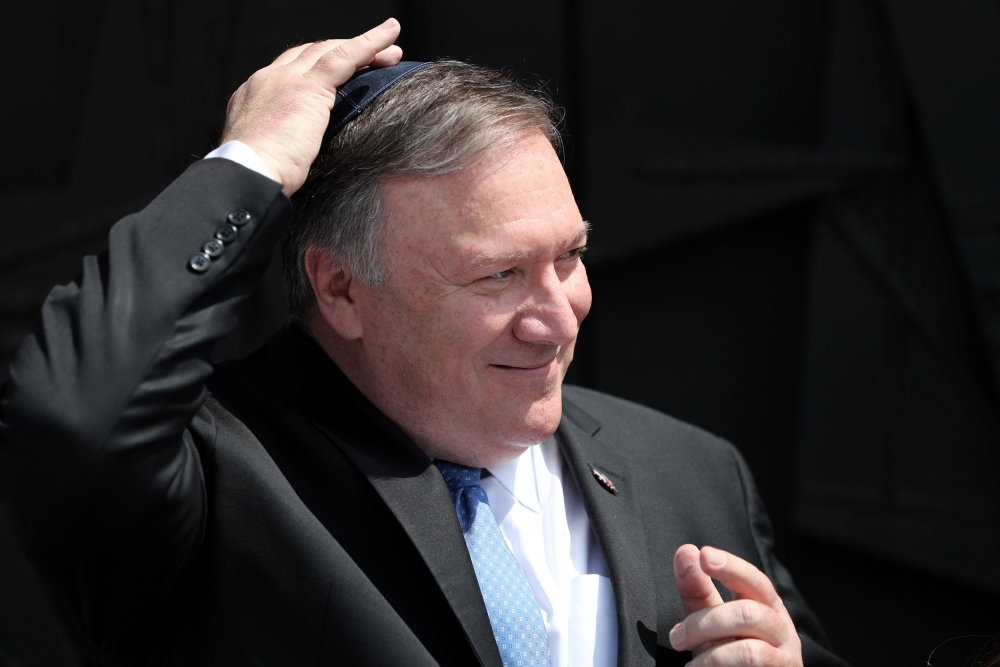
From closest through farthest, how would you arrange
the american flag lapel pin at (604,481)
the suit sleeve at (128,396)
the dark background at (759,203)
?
the suit sleeve at (128,396) < the american flag lapel pin at (604,481) < the dark background at (759,203)

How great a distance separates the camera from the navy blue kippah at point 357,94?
1619 mm

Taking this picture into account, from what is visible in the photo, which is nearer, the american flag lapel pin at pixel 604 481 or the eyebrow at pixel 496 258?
the eyebrow at pixel 496 258

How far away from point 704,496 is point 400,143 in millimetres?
977

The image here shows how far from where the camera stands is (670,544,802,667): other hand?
4.77 feet

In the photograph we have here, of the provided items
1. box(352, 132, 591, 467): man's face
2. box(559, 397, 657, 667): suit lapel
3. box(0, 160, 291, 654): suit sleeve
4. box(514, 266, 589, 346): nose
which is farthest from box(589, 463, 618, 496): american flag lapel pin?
box(0, 160, 291, 654): suit sleeve

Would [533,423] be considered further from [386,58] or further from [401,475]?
[386,58]

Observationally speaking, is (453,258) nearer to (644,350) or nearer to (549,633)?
(549,633)

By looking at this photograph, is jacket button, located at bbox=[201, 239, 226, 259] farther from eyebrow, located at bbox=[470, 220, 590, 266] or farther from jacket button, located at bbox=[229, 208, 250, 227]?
eyebrow, located at bbox=[470, 220, 590, 266]

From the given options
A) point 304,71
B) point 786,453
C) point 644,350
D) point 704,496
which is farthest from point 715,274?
point 304,71

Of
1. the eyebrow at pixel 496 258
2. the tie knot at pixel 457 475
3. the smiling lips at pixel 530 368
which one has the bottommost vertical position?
the tie knot at pixel 457 475

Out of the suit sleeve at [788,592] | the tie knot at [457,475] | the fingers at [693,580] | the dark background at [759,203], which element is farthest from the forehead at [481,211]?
the dark background at [759,203]

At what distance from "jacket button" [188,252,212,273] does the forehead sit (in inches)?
14.1

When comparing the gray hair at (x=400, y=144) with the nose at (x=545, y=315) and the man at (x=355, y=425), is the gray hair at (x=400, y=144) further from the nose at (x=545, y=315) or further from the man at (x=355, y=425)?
the nose at (x=545, y=315)

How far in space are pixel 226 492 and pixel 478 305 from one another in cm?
51
